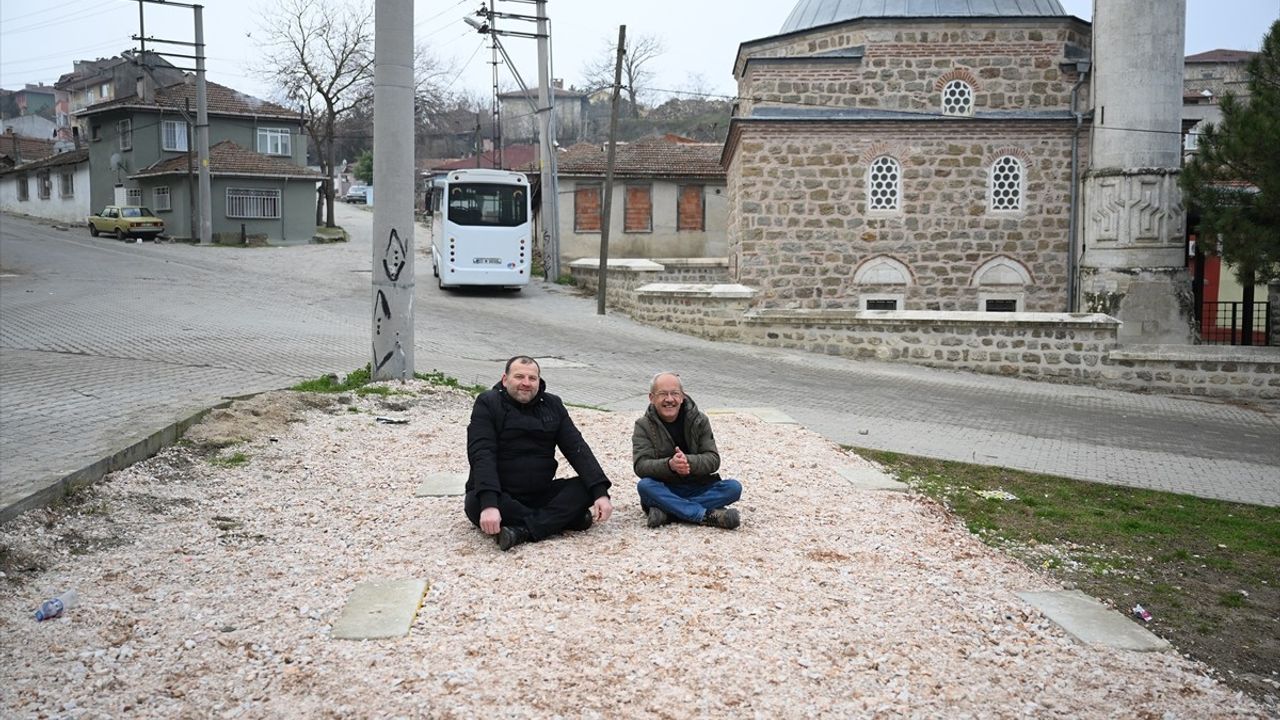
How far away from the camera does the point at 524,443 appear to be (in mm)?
6273

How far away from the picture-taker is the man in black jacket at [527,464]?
239 inches

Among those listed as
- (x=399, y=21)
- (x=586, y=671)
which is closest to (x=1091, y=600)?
(x=586, y=671)

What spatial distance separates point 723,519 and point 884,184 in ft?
65.7

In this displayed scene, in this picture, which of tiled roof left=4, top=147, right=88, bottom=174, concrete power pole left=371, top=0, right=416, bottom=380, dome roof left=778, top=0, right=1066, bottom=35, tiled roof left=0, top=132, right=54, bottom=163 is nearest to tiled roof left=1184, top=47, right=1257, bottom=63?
dome roof left=778, top=0, right=1066, bottom=35

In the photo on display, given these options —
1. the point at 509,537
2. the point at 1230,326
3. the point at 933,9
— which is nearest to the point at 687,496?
the point at 509,537

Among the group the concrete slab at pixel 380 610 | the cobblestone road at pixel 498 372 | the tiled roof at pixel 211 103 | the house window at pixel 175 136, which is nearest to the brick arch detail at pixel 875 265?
the cobblestone road at pixel 498 372

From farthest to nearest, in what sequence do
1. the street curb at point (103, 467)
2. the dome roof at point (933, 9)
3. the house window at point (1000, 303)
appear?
the dome roof at point (933, 9) < the house window at point (1000, 303) < the street curb at point (103, 467)

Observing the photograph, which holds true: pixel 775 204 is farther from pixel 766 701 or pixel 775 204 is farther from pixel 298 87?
pixel 298 87

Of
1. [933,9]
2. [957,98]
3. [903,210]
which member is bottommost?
[903,210]

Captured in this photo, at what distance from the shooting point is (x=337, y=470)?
809 centimetres

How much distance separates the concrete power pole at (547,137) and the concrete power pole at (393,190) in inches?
719

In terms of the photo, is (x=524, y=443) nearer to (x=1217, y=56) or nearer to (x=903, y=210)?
(x=903, y=210)

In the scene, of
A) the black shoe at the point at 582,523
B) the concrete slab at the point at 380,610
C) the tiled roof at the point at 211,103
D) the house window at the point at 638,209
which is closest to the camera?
the concrete slab at the point at 380,610

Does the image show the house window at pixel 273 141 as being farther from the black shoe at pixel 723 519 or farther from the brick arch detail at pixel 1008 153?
the black shoe at pixel 723 519
